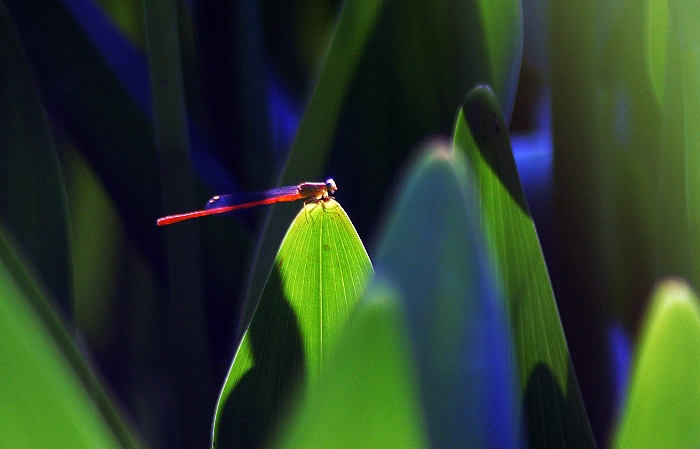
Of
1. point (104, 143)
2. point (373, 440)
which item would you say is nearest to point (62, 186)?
point (104, 143)

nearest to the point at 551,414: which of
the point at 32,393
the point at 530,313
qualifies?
the point at 530,313

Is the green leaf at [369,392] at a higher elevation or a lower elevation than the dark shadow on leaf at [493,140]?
lower

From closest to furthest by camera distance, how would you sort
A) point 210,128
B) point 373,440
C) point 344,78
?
point 373,440 < point 344,78 < point 210,128

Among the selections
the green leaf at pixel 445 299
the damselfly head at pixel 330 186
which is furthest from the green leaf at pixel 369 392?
the damselfly head at pixel 330 186

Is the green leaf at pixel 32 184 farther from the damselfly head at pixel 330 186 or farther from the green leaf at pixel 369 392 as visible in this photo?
the green leaf at pixel 369 392

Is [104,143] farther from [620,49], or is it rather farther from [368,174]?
[620,49]

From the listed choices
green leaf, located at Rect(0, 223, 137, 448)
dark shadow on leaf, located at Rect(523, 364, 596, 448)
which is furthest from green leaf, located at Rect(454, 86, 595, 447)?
green leaf, located at Rect(0, 223, 137, 448)
